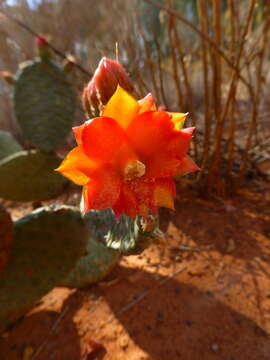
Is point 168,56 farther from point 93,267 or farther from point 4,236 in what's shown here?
point 4,236

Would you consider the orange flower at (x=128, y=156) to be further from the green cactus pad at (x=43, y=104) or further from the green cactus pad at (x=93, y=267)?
the green cactus pad at (x=43, y=104)

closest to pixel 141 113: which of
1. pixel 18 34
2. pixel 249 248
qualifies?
pixel 249 248

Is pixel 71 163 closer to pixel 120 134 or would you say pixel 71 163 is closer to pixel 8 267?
pixel 120 134

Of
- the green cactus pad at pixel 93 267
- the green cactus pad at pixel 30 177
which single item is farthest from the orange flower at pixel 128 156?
the green cactus pad at pixel 30 177

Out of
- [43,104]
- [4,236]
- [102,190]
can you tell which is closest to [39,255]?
[4,236]

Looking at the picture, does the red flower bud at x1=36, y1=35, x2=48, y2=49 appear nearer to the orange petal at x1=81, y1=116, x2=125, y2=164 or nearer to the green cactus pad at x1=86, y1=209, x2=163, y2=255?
the green cactus pad at x1=86, y1=209, x2=163, y2=255
